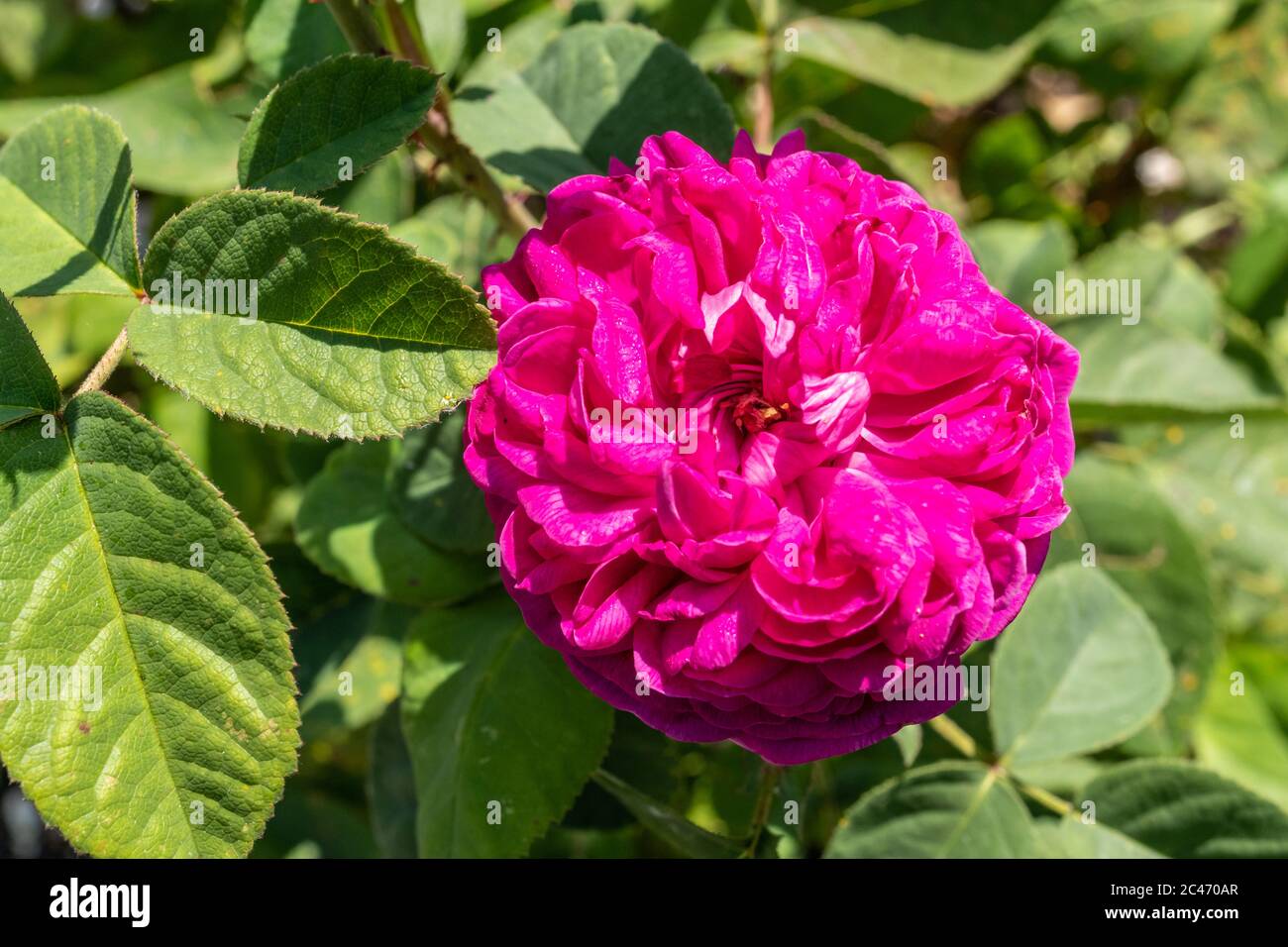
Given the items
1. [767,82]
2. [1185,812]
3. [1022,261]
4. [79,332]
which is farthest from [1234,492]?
[79,332]

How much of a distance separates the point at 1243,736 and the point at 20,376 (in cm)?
193

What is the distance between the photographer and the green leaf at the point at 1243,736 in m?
1.87

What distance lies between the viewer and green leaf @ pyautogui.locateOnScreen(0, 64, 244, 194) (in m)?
1.71

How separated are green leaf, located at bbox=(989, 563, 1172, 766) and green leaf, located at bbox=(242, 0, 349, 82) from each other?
112 cm

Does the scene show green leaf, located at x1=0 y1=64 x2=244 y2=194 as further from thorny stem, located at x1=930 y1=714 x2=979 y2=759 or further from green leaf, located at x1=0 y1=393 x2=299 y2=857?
thorny stem, located at x1=930 y1=714 x2=979 y2=759

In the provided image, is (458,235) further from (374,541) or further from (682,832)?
(682,832)

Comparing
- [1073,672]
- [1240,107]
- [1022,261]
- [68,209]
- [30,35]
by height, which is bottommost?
[1073,672]

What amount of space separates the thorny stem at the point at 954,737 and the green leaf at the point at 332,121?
0.98m

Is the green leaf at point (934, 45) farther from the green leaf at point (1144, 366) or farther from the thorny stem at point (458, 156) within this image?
the thorny stem at point (458, 156)

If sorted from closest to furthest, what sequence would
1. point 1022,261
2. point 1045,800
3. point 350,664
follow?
point 1045,800, point 350,664, point 1022,261

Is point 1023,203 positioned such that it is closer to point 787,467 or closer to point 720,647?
point 787,467

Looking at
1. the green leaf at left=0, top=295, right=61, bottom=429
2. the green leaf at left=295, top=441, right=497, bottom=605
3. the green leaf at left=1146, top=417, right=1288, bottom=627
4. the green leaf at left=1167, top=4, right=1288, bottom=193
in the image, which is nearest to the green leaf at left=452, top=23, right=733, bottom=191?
the green leaf at left=295, top=441, right=497, bottom=605

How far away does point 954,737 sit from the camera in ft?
4.78

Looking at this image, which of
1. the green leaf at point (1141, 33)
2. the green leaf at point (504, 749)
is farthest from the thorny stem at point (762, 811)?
the green leaf at point (1141, 33)
